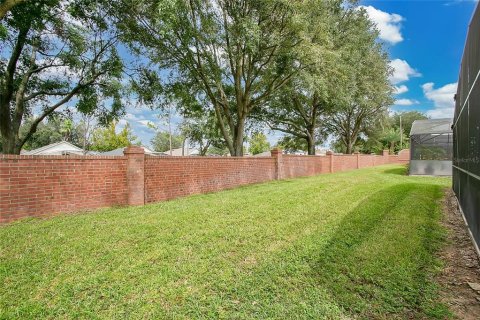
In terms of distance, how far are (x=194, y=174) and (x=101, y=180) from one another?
3.13 m

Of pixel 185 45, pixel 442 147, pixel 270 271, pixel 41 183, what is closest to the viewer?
pixel 270 271

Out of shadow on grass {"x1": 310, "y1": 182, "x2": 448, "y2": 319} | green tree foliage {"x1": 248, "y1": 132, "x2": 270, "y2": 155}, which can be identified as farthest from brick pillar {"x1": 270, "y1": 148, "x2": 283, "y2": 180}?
green tree foliage {"x1": 248, "y1": 132, "x2": 270, "y2": 155}

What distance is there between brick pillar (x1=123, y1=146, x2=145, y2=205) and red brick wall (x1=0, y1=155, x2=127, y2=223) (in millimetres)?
136

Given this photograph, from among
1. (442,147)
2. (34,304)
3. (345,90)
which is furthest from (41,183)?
(442,147)

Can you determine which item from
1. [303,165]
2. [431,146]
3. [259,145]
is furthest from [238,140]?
[259,145]

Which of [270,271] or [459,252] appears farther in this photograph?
[459,252]

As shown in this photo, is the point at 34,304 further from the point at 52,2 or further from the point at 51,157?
the point at 52,2

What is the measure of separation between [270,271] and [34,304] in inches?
95.0

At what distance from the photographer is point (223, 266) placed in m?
3.37

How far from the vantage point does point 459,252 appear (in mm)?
3754

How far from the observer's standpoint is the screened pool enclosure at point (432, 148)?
14.4 meters

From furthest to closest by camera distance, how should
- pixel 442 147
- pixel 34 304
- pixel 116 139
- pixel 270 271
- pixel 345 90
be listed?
pixel 116 139 < pixel 345 90 < pixel 442 147 < pixel 270 271 < pixel 34 304

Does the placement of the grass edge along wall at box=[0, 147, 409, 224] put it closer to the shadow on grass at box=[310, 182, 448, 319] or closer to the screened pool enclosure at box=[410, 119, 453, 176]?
the shadow on grass at box=[310, 182, 448, 319]

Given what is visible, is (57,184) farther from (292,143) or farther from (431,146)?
(292,143)
